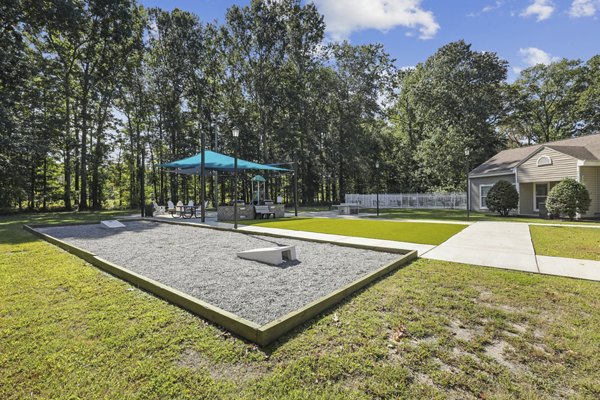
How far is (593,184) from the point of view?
1332cm

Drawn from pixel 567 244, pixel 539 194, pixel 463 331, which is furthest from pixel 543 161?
pixel 463 331

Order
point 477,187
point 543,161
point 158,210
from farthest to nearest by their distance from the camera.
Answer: point 477,187 → point 158,210 → point 543,161

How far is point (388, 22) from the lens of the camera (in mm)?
14922

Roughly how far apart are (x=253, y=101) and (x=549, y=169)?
22.7 metres

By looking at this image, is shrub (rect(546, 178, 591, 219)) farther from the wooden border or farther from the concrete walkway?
the wooden border

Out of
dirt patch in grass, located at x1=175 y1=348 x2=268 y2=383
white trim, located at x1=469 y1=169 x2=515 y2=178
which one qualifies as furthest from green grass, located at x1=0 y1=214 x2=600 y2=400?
white trim, located at x1=469 y1=169 x2=515 y2=178

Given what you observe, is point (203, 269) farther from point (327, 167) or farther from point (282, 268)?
point (327, 167)

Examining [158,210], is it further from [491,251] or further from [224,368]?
[491,251]

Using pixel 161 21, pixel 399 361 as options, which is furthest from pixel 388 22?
pixel 161 21

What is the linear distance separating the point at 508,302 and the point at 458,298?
562 millimetres

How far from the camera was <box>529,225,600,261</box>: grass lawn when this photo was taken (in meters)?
5.63

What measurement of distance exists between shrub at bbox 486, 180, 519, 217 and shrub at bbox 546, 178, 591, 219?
2466mm

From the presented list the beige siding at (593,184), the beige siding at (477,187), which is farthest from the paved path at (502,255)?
the beige siding at (477,187)

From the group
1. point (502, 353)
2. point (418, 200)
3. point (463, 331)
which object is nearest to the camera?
point (502, 353)
